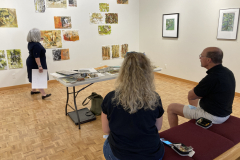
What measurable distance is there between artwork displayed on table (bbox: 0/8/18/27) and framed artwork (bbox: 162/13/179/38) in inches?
159

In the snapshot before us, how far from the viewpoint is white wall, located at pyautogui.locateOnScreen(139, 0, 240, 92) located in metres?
4.47

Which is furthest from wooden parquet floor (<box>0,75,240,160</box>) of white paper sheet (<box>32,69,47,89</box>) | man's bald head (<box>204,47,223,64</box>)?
man's bald head (<box>204,47,223,64</box>)

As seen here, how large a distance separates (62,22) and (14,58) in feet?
5.18

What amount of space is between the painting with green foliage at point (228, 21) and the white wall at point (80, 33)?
2.98 meters

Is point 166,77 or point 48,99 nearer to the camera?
point 48,99

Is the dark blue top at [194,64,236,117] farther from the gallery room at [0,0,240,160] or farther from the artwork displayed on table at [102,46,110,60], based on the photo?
the artwork displayed on table at [102,46,110,60]

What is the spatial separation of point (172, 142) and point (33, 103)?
330 centimetres

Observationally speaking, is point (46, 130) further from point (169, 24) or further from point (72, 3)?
point (169, 24)

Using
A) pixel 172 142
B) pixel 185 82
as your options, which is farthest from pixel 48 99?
pixel 185 82

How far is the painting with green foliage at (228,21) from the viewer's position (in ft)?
13.9

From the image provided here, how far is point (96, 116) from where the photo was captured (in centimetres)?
351

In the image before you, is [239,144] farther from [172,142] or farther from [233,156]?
[172,142]

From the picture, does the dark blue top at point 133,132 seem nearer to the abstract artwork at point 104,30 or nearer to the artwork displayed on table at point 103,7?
the abstract artwork at point 104,30

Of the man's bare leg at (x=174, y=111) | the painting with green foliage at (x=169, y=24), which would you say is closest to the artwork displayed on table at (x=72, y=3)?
the painting with green foliage at (x=169, y=24)
